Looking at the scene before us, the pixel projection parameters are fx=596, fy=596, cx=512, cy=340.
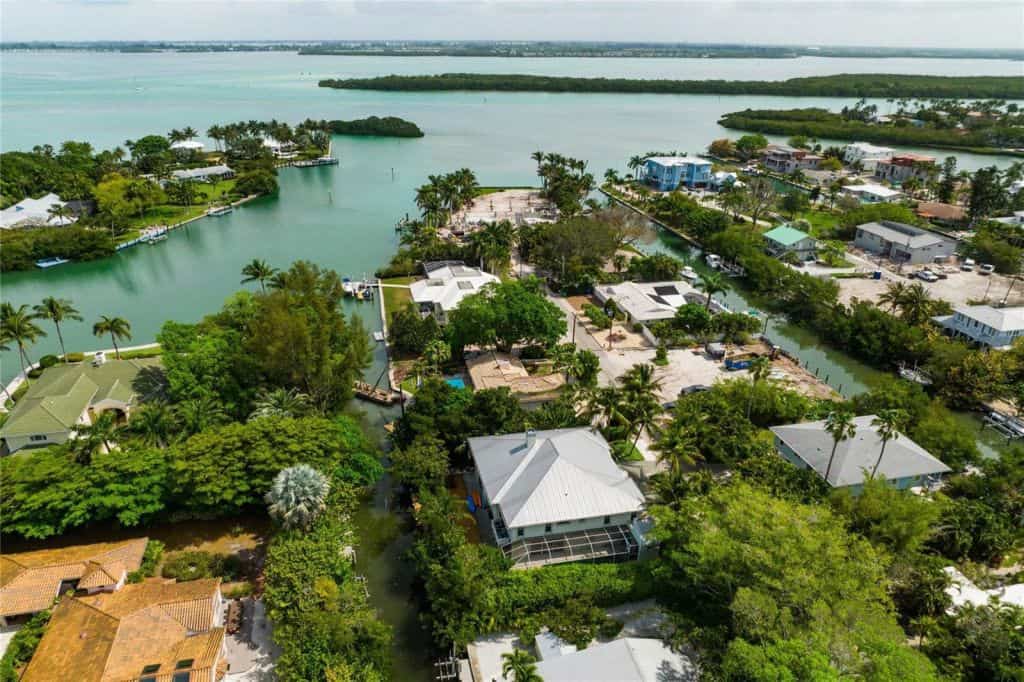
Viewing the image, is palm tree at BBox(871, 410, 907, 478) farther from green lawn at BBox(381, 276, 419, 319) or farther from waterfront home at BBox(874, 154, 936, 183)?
waterfront home at BBox(874, 154, 936, 183)

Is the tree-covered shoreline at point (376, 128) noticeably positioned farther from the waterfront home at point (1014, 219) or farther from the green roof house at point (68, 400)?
the green roof house at point (68, 400)

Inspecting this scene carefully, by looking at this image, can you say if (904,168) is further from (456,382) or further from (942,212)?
(456,382)

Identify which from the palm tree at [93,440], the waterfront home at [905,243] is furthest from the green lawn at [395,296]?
the waterfront home at [905,243]

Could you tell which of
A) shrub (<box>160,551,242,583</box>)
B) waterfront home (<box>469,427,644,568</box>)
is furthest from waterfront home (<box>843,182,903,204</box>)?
shrub (<box>160,551,242,583</box>)

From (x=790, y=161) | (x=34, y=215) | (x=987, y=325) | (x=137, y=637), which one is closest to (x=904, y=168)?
(x=790, y=161)

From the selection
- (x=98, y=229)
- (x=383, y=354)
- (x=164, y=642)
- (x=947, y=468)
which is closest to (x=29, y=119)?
(x=98, y=229)
